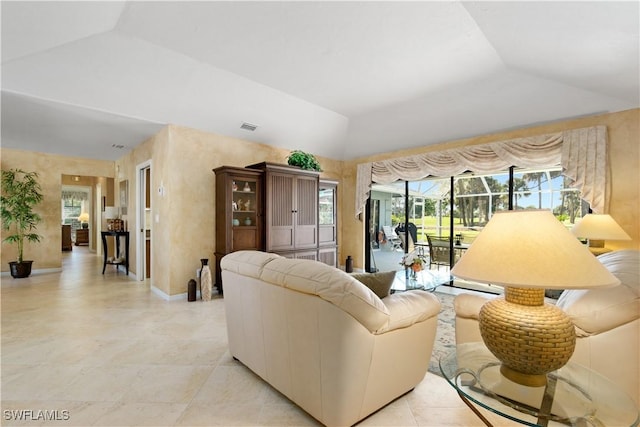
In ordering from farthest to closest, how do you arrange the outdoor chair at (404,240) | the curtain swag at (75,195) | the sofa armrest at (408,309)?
the curtain swag at (75,195)
the outdoor chair at (404,240)
the sofa armrest at (408,309)

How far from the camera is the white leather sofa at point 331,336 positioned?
1.43 meters

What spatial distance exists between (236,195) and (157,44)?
6.78ft

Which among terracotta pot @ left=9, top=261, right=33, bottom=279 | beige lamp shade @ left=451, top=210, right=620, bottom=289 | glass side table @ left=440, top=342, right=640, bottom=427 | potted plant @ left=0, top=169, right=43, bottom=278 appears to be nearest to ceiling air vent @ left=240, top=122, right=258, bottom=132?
beige lamp shade @ left=451, top=210, right=620, bottom=289

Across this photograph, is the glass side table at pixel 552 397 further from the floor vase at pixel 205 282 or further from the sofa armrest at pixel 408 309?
the floor vase at pixel 205 282

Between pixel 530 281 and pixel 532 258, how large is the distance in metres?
0.10

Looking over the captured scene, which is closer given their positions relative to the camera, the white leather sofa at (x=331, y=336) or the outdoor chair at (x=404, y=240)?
the white leather sofa at (x=331, y=336)

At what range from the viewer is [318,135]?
5371mm

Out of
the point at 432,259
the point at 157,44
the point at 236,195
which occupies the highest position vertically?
the point at 157,44

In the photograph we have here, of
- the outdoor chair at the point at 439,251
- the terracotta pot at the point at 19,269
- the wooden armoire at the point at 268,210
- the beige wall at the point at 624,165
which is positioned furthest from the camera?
the terracotta pot at the point at 19,269

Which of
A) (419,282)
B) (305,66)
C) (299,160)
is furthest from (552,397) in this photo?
(299,160)

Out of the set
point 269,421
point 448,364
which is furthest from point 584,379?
point 269,421

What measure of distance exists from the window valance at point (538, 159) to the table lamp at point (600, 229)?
0.34 m

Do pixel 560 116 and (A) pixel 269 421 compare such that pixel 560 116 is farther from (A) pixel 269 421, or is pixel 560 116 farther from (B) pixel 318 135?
(A) pixel 269 421

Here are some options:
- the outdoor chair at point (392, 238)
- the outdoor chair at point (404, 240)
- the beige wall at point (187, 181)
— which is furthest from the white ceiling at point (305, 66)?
the outdoor chair at point (392, 238)
